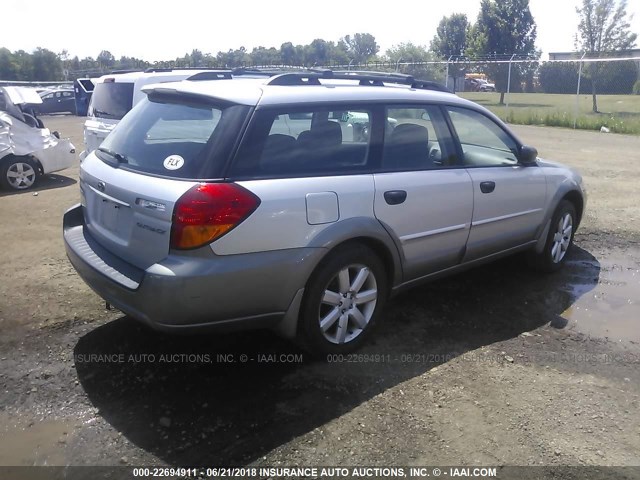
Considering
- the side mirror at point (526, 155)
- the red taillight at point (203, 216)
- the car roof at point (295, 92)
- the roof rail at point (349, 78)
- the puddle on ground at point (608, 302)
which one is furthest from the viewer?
the side mirror at point (526, 155)

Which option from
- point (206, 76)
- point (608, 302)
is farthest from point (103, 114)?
point (608, 302)

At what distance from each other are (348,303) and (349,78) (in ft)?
5.79

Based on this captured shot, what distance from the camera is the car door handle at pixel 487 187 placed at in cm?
446

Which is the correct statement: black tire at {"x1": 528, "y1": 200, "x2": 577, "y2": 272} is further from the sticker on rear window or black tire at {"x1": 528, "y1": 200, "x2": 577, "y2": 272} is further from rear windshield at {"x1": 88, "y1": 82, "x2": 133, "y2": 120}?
rear windshield at {"x1": 88, "y1": 82, "x2": 133, "y2": 120}

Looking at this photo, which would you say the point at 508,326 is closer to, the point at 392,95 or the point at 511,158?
the point at 511,158

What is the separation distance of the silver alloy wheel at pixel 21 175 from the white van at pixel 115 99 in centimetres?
200

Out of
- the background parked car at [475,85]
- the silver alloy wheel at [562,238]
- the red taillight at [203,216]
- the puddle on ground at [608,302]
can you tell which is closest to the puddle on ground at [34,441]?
the red taillight at [203,216]

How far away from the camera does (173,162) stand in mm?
3350

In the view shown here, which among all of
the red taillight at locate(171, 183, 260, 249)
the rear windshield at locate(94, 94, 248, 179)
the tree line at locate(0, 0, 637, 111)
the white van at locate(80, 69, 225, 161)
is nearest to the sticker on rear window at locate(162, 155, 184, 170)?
the rear windshield at locate(94, 94, 248, 179)

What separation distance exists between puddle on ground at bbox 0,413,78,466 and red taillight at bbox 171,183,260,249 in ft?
3.80

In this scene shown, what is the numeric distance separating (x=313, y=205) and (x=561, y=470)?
192 cm

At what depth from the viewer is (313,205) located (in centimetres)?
339

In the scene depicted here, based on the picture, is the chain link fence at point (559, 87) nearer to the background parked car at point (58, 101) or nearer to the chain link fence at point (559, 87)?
the chain link fence at point (559, 87)

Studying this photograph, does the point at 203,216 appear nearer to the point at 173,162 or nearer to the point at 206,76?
the point at 173,162
